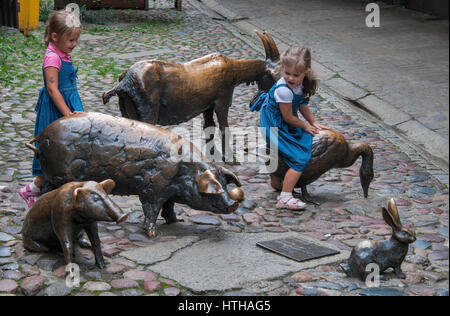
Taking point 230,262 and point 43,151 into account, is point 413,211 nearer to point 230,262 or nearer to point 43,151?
point 230,262

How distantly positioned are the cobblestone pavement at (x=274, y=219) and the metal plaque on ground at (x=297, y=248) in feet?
0.55

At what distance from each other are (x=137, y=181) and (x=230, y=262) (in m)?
0.99

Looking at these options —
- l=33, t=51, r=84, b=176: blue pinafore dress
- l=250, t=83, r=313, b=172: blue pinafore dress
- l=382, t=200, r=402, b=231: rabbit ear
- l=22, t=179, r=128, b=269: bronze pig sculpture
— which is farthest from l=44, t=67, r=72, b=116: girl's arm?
l=382, t=200, r=402, b=231: rabbit ear

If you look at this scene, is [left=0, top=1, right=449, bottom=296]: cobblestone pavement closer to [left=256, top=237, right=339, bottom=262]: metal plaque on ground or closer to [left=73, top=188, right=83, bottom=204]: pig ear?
[left=256, top=237, right=339, bottom=262]: metal plaque on ground

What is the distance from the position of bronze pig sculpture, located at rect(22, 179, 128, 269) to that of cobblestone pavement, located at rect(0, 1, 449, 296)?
0.18 meters

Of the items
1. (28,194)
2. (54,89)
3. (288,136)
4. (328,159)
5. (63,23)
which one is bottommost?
(28,194)

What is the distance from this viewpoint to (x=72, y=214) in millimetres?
4113

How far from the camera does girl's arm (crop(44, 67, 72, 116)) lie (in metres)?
5.36

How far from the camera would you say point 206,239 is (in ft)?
16.5

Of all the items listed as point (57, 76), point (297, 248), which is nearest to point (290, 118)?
point (297, 248)

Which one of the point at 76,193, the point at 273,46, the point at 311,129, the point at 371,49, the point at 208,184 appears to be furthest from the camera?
the point at 371,49

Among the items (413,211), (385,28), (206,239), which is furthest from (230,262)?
(385,28)

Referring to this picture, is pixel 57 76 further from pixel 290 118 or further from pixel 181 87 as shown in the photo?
pixel 290 118

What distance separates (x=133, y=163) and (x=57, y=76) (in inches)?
47.8
